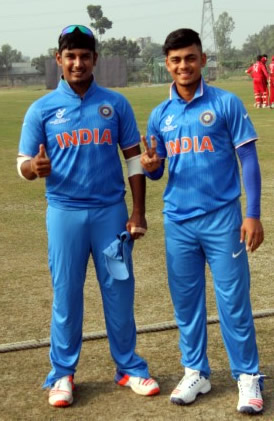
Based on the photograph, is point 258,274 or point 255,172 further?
point 258,274

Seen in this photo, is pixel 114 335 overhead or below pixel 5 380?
overhead

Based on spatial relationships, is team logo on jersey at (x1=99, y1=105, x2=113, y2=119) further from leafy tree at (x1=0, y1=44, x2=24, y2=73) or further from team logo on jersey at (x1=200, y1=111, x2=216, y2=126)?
leafy tree at (x1=0, y1=44, x2=24, y2=73)

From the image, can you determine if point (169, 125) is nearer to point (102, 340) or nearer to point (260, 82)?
point (102, 340)

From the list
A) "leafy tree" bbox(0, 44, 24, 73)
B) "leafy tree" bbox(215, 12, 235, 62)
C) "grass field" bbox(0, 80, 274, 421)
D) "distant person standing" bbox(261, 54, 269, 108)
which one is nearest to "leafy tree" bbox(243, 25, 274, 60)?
"leafy tree" bbox(215, 12, 235, 62)

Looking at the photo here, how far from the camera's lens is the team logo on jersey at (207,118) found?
12.0ft

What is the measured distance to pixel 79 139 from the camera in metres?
3.75

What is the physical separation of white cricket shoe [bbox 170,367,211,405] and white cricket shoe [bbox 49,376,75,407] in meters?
0.52

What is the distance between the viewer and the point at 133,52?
95.2 m

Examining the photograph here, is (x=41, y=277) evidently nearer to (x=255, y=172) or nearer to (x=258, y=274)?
(x=258, y=274)

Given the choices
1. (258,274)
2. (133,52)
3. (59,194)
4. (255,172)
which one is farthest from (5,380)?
(133,52)

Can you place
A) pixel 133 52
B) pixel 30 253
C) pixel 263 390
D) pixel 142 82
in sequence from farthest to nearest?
pixel 133 52
pixel 142 82
pixel 30 253
pixel 263 390

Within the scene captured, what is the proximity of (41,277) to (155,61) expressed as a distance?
62326 millimetres

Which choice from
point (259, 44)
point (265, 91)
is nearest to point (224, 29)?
point (259, 44)

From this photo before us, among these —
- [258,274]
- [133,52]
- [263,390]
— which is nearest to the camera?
[263,390]
